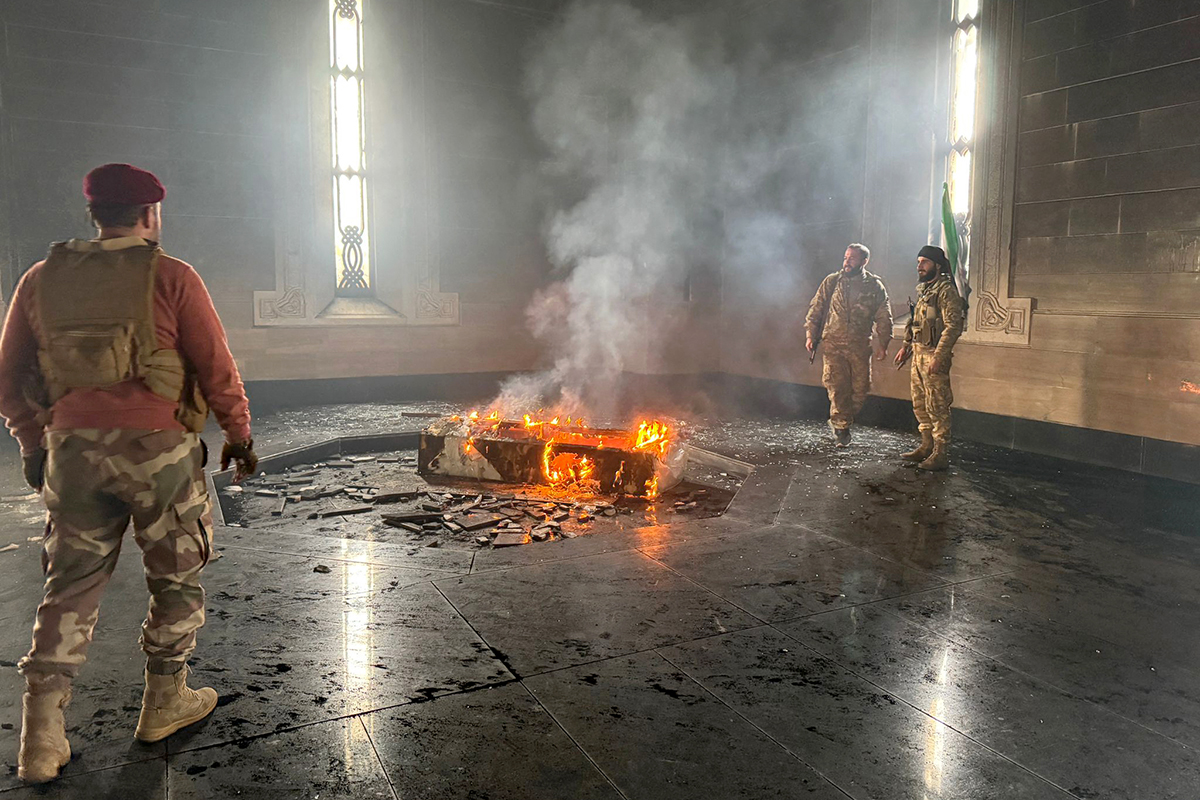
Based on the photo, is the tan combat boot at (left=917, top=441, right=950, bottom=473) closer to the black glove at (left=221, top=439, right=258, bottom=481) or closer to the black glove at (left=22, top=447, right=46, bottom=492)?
the black glove at (left=221, top=439, right=258, bottom=481)

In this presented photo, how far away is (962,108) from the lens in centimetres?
962

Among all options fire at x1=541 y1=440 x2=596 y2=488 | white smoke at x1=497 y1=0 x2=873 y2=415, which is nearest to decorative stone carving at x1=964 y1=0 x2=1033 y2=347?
white smoke at x1=497 y1=0 x2=873 y2=415

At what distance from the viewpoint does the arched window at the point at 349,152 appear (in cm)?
1205

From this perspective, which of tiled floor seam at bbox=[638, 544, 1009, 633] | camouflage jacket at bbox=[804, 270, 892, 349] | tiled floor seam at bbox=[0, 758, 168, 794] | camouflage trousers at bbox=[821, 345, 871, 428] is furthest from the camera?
camouflage trousers at bbox=[821, 345, 871, 428]

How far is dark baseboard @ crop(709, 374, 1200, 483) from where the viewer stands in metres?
7.34

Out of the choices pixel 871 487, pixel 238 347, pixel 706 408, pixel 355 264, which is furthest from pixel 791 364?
pixel 238 347

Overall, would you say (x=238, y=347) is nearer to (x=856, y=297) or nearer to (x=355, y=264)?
(x=355, y=264)

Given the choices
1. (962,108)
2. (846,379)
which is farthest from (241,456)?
(962,108)

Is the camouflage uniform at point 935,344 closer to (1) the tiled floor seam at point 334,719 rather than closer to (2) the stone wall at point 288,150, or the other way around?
(1) the tiled floor seam at point 334,719

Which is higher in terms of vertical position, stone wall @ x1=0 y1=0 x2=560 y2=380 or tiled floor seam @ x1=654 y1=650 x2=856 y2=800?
stone wall @ x1=0 y1=0 x2=560 y2=380

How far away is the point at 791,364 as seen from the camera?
468 inches

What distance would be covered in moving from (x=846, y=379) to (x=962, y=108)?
3730 millimetres

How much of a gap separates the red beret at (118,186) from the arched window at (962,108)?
8.79m

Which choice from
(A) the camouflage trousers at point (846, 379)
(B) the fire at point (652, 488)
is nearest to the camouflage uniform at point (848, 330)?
(A) the camouflage trousers at point (846, 379)
